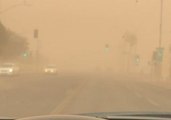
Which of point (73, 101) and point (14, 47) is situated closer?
point (73, 101)

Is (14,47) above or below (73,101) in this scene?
above

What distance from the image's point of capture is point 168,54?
103 m

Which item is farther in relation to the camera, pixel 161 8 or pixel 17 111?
pixel 161 8

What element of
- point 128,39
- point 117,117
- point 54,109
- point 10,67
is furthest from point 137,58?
point 117,117

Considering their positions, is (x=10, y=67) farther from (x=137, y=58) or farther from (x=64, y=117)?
(x=64, y=117)

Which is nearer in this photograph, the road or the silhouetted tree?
the road

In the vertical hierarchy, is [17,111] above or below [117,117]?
below

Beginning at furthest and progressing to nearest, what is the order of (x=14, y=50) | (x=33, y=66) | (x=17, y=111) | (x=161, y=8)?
(x=33, y=66), (x=14, y=50), (x=161, y=8), (x=17, y=111)

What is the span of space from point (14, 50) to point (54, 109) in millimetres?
110672

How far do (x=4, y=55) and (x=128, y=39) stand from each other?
45457mm

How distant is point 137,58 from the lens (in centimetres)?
10256

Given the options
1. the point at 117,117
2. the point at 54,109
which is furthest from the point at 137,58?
the point at 117,117

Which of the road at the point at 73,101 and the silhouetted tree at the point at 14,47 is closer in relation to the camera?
the road at the point at 73,101

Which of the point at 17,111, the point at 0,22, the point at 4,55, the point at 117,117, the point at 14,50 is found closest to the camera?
the point at 117,117
